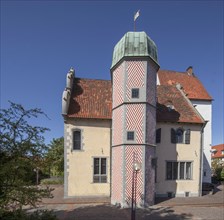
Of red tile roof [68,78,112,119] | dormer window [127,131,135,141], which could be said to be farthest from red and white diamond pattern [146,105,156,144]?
red tile roof [68,78,112,119]

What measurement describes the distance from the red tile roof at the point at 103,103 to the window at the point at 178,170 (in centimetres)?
417

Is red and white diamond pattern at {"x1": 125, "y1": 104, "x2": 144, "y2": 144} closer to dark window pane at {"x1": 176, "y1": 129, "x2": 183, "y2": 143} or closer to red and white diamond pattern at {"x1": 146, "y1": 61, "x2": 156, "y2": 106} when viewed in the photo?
red and white diamond pattern at {"x1": 146, "y1": 61, "x2": 156, "y2": 106}

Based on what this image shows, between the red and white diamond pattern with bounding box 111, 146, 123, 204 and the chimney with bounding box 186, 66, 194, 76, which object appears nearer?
the red and white diamond pattern with bounding box 111, 146, 123, 204

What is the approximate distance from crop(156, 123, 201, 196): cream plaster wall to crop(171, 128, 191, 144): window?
316 millimetres

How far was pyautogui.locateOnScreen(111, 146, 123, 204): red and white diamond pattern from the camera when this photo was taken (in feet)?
51.3

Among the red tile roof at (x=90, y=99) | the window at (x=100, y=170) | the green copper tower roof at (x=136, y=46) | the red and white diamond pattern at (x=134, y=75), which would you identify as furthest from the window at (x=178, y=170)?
the green copper tower roof at (x=136, y=46)

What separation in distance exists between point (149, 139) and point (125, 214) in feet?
18.8

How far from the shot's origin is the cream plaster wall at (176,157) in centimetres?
1914

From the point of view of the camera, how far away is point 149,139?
1628 centimetres

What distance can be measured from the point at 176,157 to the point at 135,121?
677 cm

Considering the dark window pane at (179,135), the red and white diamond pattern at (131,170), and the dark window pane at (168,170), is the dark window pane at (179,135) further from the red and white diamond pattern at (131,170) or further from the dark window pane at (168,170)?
the red and white diamond pattern at (131,170)

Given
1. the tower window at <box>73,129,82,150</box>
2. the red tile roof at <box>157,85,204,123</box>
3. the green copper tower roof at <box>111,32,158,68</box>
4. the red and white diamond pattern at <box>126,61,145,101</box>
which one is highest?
Result: the green copper tower roof at <box>111,32,158,68</box>

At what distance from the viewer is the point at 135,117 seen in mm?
15922

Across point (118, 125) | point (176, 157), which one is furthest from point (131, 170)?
point (176, 157)
